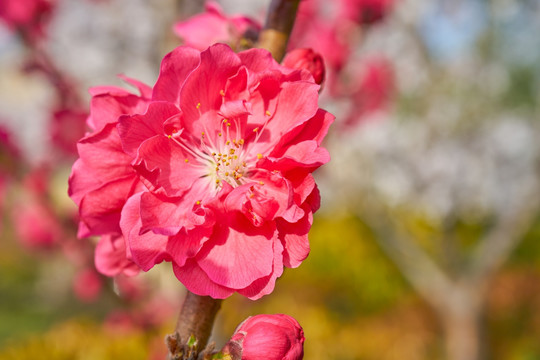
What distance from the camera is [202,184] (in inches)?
27.3

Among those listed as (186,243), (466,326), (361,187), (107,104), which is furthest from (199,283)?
(466,326)

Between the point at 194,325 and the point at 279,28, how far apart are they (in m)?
0.45

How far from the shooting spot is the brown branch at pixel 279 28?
2.35 ft

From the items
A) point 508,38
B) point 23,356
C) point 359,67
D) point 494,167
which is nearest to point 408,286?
point 494,167

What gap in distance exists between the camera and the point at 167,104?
604mm

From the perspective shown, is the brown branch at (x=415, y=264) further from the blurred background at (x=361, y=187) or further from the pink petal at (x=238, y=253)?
the pink petal at (x=238, y=253)

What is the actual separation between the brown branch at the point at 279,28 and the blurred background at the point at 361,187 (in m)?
0.10

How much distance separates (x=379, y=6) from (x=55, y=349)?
10.0ft

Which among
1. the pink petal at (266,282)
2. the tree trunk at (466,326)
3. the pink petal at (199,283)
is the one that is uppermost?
the tree trunk at (466,326)

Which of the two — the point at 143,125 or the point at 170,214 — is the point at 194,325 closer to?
the point at 170,214

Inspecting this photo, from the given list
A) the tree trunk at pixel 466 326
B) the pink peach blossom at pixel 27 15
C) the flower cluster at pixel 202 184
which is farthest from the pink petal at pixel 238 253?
the tree trunk at pixel 466 326

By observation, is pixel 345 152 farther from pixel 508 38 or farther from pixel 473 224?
pixel 473 224

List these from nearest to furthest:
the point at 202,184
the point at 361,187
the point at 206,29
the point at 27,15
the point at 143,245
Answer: the point at 143,245
the point at 202,184
the point at 206,29
the point at 27,15
the point at 361,187

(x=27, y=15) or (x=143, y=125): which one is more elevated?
(x=27, y=15)
